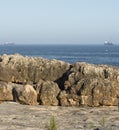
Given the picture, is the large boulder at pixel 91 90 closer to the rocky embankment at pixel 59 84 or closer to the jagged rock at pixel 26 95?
the rocky embankment at pixel 59 84

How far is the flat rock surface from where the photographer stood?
65.3ft

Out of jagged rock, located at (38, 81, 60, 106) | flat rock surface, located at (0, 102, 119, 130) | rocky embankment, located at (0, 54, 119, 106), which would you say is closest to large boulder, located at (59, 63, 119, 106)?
rocky embankment, located at (0, 54, 119, 106)

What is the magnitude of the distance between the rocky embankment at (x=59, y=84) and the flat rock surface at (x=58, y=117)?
690 mm

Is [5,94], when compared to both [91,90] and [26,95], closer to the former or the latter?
[26,95]

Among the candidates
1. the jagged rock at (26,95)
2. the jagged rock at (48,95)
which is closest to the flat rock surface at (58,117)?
the jagged rock at (26,95)

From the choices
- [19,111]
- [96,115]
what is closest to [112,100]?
[96,115]

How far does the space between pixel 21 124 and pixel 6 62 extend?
32.4 feet

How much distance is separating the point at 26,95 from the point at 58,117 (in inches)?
147

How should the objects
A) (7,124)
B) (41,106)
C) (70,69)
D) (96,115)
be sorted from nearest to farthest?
(7,124) < (96,115) < (41,106) < (70,69)

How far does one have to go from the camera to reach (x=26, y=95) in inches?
1011

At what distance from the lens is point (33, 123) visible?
20844 millimetres

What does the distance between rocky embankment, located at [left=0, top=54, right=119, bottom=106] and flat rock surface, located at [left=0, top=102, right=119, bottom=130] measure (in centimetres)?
69

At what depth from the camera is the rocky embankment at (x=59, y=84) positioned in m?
25.8

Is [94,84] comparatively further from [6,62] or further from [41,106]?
[6,62]
